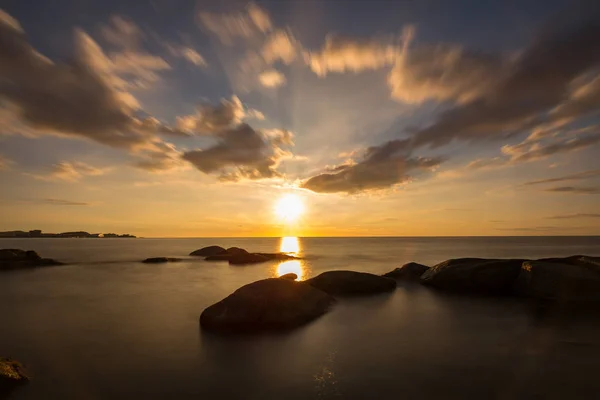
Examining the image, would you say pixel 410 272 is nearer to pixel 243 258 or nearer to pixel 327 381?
pixel 327 381

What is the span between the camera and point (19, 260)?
5419 cm

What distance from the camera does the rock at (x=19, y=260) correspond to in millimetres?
51750

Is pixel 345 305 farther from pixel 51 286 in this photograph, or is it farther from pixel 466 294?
pixel 51 286

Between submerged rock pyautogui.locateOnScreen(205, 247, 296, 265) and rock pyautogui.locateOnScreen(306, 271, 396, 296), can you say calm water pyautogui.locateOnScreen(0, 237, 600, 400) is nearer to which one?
rock pyautogui.locateOnScreen(306, 271, 396, 296)

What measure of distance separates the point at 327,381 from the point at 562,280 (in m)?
20.8

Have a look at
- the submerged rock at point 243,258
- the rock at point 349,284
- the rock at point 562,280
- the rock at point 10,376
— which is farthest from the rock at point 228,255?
the rock at point 10,376

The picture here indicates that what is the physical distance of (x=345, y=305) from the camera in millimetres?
22000

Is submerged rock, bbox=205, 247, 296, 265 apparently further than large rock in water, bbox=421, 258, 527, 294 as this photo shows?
Yes

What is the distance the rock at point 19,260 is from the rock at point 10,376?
174ft

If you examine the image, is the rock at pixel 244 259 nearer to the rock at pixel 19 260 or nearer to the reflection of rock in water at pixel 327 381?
the rock at pixel 19 260

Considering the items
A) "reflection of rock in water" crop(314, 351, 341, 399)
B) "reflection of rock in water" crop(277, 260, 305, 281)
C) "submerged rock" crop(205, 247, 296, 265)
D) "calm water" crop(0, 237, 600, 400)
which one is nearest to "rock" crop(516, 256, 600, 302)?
"calm water" crop(0, 237, 600, 400)

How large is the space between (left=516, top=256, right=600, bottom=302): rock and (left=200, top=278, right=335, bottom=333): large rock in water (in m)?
16.7

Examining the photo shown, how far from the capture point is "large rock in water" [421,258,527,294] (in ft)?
85.8

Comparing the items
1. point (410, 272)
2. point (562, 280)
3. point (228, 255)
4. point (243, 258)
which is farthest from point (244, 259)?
point (562, 280)
